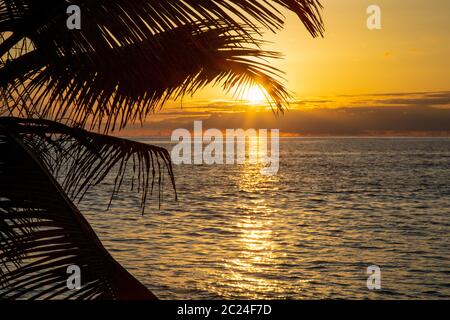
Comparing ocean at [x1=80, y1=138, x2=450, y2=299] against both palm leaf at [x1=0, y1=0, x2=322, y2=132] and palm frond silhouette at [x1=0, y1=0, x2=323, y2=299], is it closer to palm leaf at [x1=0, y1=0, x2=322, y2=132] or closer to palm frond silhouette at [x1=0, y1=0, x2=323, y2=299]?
palm leaf at [x1=0, y1=0, x2=322, y2=132]

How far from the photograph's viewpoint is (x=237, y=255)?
90.9 ft

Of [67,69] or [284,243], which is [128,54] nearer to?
[67,69]

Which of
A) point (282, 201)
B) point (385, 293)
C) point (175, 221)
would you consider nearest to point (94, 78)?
point (385, 293)

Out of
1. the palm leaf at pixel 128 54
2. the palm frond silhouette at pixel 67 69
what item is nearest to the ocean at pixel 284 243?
the palm leaf at pixel 128 54

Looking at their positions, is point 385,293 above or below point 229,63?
below

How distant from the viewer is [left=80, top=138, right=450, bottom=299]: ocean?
21250 mm

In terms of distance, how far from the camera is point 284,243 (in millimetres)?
31344

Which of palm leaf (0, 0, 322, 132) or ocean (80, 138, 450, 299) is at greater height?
palm leaf (0, 0, 322, 132)

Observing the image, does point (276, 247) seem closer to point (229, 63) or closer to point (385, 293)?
point (385, 293)

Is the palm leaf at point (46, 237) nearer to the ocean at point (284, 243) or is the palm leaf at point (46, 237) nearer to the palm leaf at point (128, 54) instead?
the palm leaf at point (128, 54)

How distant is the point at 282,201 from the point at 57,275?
52394 mm

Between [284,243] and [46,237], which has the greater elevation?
[46,237]

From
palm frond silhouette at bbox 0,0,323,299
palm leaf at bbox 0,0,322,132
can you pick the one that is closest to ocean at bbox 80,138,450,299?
palm leaf at bbox 0,0,322,132

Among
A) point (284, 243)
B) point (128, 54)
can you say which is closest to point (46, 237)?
point (128, 54)
